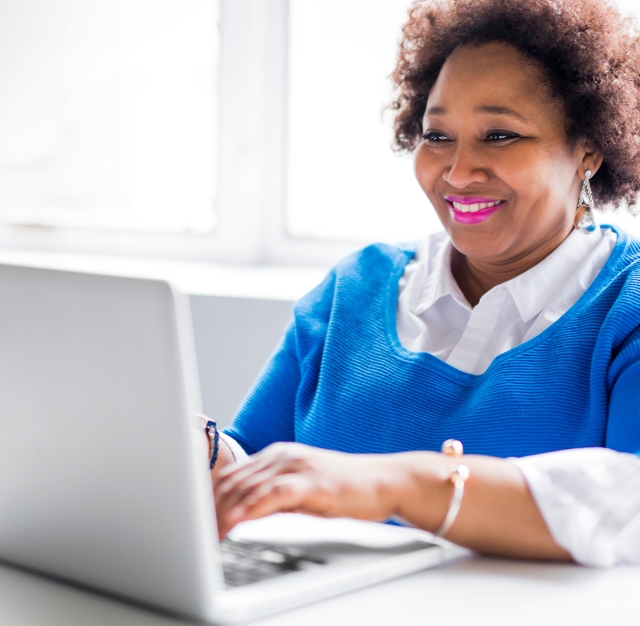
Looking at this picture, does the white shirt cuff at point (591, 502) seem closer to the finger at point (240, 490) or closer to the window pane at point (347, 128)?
the finger at point (240, 490)

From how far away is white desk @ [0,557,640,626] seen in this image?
0.65 metres

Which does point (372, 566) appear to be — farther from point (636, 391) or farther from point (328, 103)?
point (328, 103)

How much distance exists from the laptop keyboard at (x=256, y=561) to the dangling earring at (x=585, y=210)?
2.60 feet

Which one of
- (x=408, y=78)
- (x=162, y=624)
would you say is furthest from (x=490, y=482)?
(x=408, y=78)

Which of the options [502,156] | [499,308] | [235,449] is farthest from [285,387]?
[502,156]

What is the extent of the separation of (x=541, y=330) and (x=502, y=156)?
0.26 meters

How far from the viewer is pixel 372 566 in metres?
0.74

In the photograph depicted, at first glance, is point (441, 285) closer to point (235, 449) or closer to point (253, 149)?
point (235, 449)

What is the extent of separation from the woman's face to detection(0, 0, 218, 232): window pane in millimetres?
1142

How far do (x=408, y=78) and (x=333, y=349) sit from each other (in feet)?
1.70

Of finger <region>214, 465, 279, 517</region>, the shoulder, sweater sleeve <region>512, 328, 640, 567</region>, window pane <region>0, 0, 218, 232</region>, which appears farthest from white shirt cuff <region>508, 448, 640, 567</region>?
window pane <region>0, 0, 218, 232</region>

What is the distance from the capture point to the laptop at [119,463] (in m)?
0.60

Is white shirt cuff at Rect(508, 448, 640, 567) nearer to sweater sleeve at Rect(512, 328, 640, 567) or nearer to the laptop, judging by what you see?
sweater sleeve at Rect(512, 328, 640, 567)

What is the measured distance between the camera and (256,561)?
750mm
